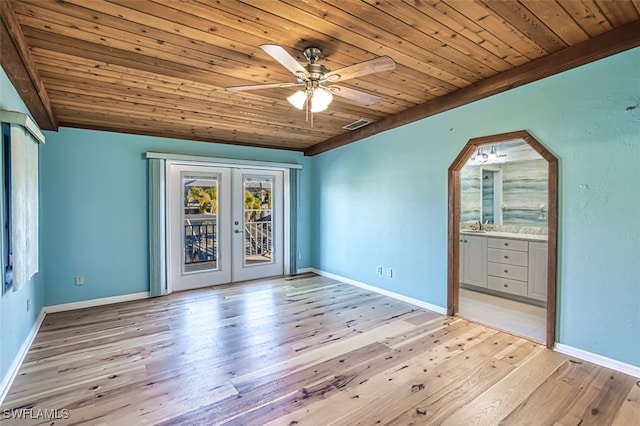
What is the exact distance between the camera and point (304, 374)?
246 centimetres

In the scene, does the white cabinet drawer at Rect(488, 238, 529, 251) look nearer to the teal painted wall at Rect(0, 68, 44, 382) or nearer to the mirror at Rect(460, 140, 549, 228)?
the mirror at Rect(460, 140, 549, 228)

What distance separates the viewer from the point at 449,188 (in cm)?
368

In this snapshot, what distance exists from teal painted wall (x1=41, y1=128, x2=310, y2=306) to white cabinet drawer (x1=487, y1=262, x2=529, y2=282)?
15.9 ft

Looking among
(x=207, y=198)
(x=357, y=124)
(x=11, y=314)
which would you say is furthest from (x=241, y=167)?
(x=11, y=314)

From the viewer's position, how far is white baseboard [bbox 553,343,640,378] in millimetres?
2451

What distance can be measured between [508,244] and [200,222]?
4.52m

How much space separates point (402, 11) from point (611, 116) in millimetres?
1938

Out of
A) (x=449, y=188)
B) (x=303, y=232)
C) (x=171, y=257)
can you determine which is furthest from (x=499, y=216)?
(x=171, y=257)

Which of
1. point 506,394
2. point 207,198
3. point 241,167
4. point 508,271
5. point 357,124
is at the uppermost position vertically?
point 357,124

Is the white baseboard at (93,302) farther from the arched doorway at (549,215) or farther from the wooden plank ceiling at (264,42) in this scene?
the arched doorway at (549,215)

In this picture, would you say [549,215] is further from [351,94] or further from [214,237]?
[214,237]

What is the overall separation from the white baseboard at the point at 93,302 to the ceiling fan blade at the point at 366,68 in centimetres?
395

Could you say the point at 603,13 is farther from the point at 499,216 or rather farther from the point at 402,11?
the point at 499,216

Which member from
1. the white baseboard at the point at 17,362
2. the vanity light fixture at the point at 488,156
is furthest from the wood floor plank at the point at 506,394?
the vanity light fixture at the point at 488,156
